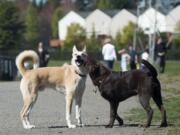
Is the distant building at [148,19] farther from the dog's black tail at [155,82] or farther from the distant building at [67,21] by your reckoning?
the dog's black tail at [155,82]

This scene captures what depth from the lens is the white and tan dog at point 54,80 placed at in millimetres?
13289

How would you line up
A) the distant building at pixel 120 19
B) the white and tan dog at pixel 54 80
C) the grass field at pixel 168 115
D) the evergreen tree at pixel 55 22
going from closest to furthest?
the grass field at pixel 168 115 < the white and tan dog at pixel 54 80 < the distant building at pixel 120 19 < the evergreen tree at pixel 55 22

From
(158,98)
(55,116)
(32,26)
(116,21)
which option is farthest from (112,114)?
(32,26)

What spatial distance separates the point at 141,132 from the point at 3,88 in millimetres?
12549

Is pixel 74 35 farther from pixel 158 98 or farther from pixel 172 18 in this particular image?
Result: pixel 158 98

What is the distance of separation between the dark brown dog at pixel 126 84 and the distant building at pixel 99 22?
99.4 metres

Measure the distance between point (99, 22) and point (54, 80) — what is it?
103m

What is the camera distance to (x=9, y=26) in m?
90.8

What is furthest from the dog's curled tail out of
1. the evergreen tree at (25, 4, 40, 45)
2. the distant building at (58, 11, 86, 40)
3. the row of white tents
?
the distant building at (58, 11, 86, 40)

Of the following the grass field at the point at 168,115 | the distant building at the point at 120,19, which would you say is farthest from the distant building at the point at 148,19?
the grass field at the point at 168,115

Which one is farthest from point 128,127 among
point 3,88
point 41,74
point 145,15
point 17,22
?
point 145,15

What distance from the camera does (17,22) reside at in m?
93.1

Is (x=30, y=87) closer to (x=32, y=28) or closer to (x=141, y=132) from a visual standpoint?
(x=141, y=132)

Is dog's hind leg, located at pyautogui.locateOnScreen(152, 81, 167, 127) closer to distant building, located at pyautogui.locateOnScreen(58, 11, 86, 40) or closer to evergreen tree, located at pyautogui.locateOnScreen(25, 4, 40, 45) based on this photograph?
evergreen tree, located at pyautogui.locateOnScreen(25, 4, 40, 45)
